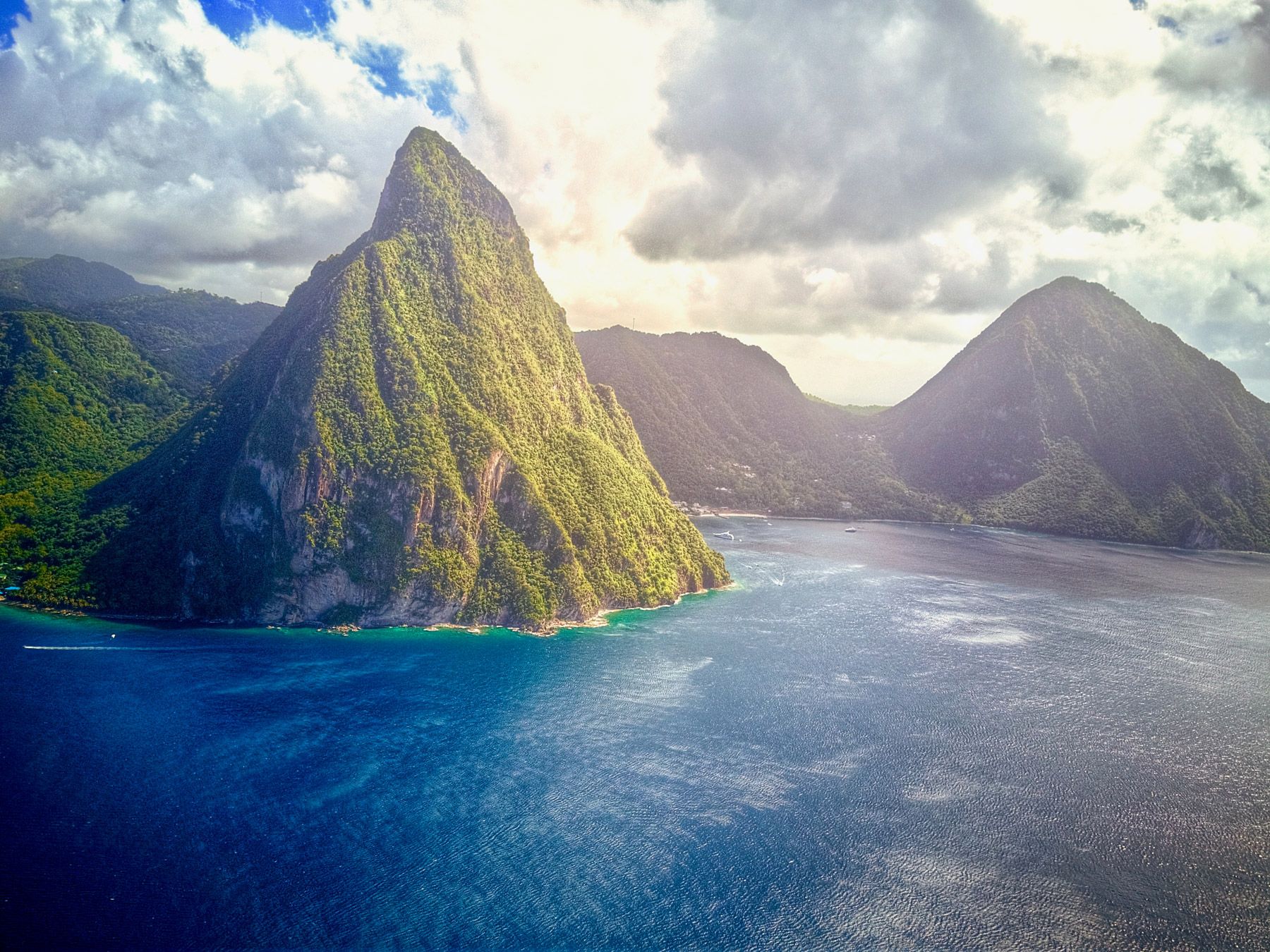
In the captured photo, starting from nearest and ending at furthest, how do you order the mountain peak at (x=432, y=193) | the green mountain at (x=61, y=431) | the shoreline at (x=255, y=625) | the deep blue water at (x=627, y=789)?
1. the deep blue water at (x=627, y=789)
2. the shoreline at (x=255, y=625)
3. the green mountain at (x=61, y=431)
4. the mountain peak at (x=432, y=193)

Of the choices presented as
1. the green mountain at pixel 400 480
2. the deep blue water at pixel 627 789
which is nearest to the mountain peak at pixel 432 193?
the green mountain at pixel 400 480

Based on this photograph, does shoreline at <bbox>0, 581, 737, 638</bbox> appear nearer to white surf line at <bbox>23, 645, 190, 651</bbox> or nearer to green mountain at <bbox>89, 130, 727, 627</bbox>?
green mountain at <bbox>89, 130, 727, 627</bbox>

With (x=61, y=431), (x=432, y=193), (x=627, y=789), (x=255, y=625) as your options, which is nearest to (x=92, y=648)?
(x=255, y=625)

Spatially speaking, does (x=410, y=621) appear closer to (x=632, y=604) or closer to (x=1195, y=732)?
(x=632, y=604)

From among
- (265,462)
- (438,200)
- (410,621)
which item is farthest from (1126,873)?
(438,200)

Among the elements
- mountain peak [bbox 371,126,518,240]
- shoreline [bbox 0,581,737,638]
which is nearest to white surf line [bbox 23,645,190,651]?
shoreline [bbox 0,581,737,638]

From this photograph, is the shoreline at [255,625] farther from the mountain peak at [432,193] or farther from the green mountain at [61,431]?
the mountain peak at [432,193]
